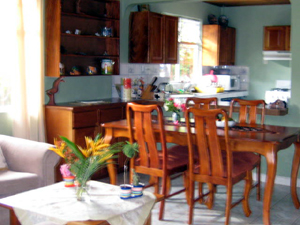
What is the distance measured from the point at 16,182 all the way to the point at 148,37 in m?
2.97

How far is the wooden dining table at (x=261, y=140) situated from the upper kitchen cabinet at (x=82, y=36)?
1.26 metres

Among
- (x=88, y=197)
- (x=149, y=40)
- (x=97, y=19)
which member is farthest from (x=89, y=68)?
(x=88, y=197)

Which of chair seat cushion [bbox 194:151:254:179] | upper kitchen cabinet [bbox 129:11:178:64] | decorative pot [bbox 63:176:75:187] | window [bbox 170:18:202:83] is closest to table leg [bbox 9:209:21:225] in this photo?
decorative pot [bbox 63:176:75:187]

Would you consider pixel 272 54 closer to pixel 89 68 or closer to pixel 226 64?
pixel 226 64

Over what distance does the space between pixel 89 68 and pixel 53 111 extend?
0.80 m

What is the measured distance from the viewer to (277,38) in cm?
783

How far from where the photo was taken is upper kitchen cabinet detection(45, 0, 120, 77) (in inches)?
190

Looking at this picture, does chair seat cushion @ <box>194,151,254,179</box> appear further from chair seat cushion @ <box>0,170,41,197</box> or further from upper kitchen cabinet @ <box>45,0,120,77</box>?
upper kitchen cabinet @ <box>45,0,120,77</box>

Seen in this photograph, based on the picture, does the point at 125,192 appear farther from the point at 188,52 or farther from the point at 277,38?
the point at 277,38

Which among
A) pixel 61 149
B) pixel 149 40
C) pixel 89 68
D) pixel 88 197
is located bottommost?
pixel 88 197

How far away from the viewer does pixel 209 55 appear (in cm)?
793

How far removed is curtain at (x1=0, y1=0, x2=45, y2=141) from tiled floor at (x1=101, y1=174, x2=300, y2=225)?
5.28 ft

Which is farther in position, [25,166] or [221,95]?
[221,95]

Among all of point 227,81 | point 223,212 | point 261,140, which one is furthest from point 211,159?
point 227,81
